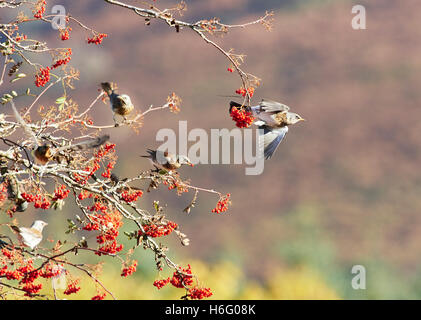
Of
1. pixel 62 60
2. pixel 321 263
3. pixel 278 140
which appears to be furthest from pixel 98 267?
pixel 321 263

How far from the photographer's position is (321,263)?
9.31 m

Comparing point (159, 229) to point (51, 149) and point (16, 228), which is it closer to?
point (51, 149)

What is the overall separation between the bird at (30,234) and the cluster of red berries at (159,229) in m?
0.78

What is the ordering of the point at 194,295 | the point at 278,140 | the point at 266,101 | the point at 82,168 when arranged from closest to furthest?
the point at 194,295, the point at 82,168, the point at 266,101, the point at 278,140

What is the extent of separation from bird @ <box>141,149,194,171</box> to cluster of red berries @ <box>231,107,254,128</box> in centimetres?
50

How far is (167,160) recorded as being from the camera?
3.64 metres


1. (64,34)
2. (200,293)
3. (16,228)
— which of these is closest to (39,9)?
(64,34)

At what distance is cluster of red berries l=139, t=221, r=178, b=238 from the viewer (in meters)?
3.38

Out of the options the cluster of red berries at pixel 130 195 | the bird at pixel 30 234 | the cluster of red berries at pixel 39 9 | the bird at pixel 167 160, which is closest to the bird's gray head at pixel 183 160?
the bird at pixel 167 160

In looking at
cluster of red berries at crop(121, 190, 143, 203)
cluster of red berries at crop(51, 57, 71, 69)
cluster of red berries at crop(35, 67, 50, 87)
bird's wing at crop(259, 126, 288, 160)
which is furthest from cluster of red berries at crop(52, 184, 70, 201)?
bird's wing at crop(259, 126, 288, 160)

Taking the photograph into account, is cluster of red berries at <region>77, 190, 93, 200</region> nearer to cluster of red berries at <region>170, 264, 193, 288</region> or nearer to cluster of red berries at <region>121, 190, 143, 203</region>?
cluster of red berries at <region>121, 190, 143, 203</region>
